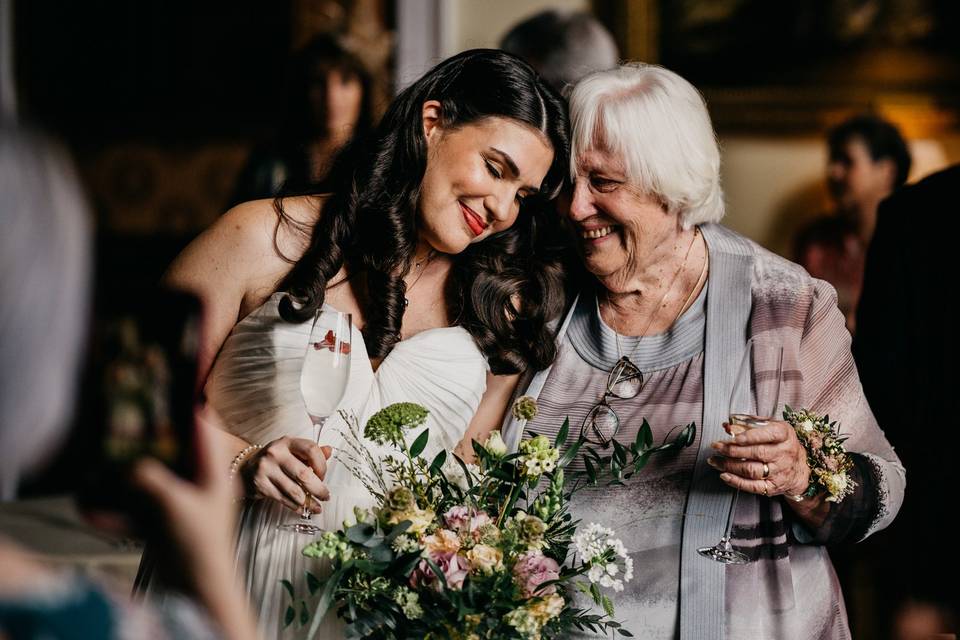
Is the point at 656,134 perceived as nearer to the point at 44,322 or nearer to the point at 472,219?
the point at 472,219

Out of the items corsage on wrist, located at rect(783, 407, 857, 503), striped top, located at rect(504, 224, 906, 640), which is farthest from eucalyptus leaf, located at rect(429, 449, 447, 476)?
corsage on wrist, located at rect(783, 407, 857, 503)

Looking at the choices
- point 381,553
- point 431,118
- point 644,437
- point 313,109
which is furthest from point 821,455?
point 313,109

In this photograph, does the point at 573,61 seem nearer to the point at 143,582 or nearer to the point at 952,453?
the point at 952,453

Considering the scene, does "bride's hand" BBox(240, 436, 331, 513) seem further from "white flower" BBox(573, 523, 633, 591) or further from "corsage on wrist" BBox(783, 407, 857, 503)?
"corsage on wrist" BBox(783, 407, 857, 503)

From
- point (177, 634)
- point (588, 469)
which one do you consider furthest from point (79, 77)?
point (177, 634)

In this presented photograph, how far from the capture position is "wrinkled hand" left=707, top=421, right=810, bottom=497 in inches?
68.1

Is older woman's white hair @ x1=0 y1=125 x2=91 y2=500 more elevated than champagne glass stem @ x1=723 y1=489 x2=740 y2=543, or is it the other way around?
older woman's white hair @ x1=0 y1=125 x2=91 y2=500

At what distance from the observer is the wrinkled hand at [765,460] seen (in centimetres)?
173

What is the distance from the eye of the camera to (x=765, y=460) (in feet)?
5.74

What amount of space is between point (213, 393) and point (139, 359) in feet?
3.20

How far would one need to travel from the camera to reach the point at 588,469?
69.0 inches

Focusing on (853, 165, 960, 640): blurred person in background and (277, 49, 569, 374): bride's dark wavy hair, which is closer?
(853, 165, 960, 640): blurred person in background

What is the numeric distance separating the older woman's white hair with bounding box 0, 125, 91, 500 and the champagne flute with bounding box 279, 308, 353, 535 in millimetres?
771

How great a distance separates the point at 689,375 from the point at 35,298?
1450mm
